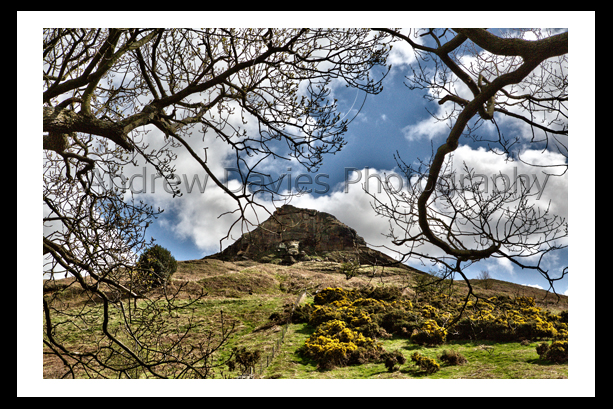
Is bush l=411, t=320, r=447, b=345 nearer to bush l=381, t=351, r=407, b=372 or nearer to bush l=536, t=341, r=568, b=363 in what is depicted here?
bush l=381, t=351, r=407, b=372

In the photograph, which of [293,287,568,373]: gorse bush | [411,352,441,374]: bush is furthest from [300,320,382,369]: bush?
[411,352,441,374]: bush

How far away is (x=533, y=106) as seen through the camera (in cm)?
461

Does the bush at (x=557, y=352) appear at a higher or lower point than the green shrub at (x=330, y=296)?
lower

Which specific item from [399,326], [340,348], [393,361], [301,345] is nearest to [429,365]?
[393,361]

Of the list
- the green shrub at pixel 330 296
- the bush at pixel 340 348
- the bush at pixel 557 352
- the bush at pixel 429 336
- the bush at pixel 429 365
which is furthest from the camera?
the green shrub at pixel 330 296

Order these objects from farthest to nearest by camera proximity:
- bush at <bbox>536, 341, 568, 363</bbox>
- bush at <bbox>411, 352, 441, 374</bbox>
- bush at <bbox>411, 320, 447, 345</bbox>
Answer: bush at <bbox>411, 320, 447, 345</bbox>, bush at <bbox>536, 341, 568, 363</bbox>, bush at <bbox>411, 352, 441, 374</bbox>

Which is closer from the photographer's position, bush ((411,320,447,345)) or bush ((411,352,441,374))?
bush ((411,352,441,374))

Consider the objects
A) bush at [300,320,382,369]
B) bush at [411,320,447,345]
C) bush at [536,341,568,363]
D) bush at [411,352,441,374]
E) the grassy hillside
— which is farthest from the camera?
bush at [411,320,447,345]

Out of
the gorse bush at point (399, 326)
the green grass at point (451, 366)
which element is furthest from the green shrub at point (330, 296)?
the green grass at point (451, 366)

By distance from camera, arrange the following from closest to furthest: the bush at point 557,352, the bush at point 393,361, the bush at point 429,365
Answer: the bush at point 429,365
the bush at point 393,361
the bush at point 557,352

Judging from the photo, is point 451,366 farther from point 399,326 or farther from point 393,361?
point 399,326

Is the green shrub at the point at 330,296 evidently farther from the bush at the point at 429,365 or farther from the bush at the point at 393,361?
the bush at the point at 429,365
